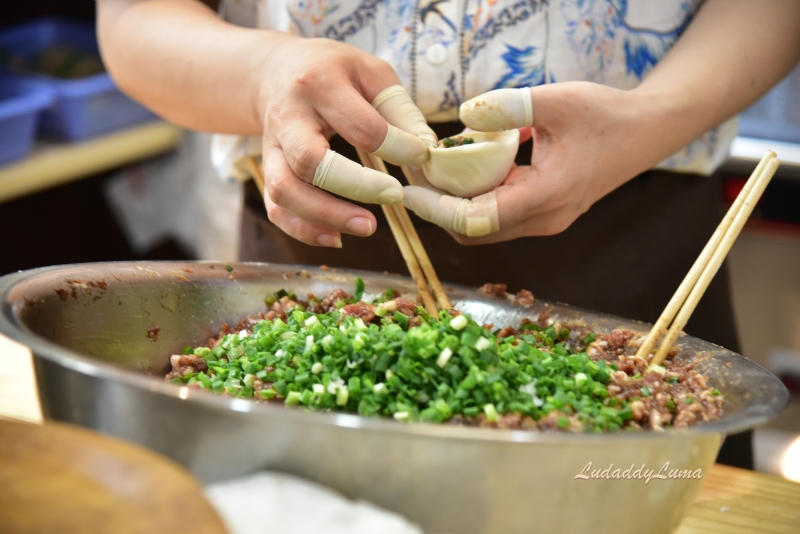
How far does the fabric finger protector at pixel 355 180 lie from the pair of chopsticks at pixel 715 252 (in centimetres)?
42

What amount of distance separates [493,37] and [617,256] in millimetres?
470

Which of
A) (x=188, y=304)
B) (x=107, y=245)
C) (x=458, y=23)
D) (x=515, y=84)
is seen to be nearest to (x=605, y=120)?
(x=515, y=84)

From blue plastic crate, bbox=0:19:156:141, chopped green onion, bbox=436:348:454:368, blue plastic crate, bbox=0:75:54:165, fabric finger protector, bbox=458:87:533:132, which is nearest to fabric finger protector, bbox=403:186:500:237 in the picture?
fabric finger protector, bbox=458:87:533:132

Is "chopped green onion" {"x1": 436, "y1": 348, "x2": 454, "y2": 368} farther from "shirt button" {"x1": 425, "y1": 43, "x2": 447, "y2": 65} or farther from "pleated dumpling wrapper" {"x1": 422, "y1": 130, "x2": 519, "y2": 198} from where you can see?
"shirt button" {"x1": 425, "y1": 43, "x2": 447, "y2": 65}

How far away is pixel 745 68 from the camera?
125 cm

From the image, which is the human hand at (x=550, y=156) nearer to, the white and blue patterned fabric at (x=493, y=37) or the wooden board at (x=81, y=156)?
the white and blue patterned fabric at (x=493, y=37)

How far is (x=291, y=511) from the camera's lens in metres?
0.71

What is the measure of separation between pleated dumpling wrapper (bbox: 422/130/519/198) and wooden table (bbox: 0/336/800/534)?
509mm

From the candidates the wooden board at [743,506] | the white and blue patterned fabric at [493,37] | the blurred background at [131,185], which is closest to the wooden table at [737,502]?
the wooden board at [743,506]

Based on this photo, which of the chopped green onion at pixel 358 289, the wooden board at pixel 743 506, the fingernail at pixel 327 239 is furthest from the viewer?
the chopped green onion at pixel 358 289

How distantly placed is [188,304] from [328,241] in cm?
27

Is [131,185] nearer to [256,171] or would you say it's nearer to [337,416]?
[256,171]

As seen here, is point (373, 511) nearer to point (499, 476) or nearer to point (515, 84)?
point (499, 476)

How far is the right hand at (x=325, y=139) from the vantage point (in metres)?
1.01
